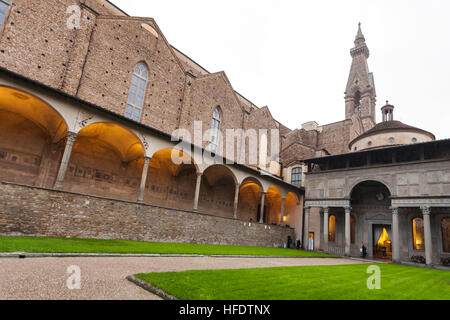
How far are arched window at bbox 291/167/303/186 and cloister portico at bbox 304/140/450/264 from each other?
3549 mm

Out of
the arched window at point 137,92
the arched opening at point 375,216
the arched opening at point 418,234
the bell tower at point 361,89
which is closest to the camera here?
the arched opening at point 418,234

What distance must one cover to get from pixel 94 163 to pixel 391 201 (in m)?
20.2

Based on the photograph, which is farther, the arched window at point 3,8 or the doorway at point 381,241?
the doorway at point 381,241

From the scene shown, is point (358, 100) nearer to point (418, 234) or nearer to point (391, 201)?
point (391, 201)

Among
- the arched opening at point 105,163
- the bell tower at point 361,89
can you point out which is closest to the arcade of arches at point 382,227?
the arched opening at point 105,163

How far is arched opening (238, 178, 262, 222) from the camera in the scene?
26719 mm

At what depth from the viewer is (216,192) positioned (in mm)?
24078

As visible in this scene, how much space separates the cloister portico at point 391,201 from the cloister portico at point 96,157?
13.7ft

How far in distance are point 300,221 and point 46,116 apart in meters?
21.8

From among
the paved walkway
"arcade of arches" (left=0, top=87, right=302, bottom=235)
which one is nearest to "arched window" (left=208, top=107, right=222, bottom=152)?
"arcade of arches" (left=0, top=87, right=302, bottom=235)

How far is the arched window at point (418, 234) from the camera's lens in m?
17.0

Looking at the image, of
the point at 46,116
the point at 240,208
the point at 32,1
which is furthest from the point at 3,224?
the point at 240,208

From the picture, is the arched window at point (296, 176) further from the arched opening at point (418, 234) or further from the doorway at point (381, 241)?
the arched opening at point (418, 234)

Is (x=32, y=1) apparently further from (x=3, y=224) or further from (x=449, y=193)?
(x=449, y=193)
